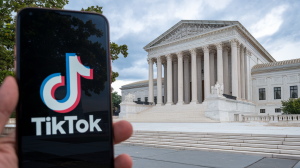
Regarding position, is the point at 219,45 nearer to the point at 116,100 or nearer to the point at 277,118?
the point at 277,118

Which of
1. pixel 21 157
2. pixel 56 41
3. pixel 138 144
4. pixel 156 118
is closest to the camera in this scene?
pixel 21 157

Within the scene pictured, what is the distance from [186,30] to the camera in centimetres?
4697

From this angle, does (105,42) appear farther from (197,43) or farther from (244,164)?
(197,43)

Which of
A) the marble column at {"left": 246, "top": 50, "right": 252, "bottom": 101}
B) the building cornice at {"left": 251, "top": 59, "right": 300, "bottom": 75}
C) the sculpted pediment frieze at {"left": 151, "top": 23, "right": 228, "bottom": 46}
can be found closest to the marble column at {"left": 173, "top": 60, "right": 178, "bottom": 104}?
the sculpted pediment frieze at {"left": 151, "top": 23, "right": 228, "bottom": 46}

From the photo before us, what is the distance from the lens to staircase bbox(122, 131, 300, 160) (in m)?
9.46

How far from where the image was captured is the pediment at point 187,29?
139 ft

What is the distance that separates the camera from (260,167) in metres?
7.41

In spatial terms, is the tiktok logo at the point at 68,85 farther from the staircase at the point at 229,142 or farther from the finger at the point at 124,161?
the staircase at the point at 229,142

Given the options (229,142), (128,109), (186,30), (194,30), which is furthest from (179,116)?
(229,142)

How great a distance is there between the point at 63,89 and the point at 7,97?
379mm

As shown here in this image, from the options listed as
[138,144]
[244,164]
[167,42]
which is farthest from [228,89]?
[244,164]

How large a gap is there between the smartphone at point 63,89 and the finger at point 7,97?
0.11 metres

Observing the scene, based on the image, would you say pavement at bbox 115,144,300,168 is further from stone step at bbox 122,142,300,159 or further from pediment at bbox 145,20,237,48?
pediment at bbox 145,20,237,48

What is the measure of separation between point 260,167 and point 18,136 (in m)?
7.58
